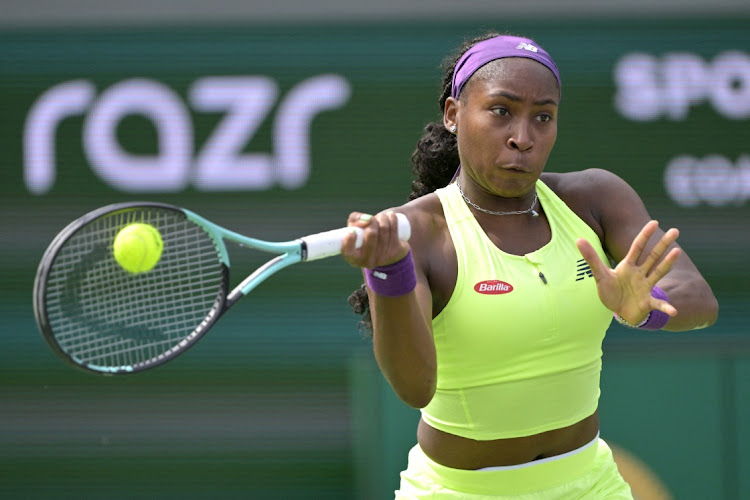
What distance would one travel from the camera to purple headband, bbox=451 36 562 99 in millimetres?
2680

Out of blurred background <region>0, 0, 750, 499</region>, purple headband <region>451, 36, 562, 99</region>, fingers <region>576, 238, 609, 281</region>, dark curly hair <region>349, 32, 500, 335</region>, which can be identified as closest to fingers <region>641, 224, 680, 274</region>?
fingers <region>576, 238, 609, 281</region>

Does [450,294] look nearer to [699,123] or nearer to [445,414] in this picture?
[445,414]

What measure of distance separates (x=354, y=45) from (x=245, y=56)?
50 cm

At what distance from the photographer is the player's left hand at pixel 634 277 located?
246 centimetres

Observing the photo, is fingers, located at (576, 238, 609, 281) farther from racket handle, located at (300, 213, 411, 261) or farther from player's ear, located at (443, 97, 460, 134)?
player's ear, located at (443, 97, 460, 134)

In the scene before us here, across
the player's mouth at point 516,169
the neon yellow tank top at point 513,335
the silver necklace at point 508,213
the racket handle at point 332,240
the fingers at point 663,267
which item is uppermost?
the player's mouth at point 516,169

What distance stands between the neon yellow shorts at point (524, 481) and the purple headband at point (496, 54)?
98 cm

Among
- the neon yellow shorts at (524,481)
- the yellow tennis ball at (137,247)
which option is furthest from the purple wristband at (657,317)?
the yellow tennis ball at (137,247)

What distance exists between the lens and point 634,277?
8.16 ft

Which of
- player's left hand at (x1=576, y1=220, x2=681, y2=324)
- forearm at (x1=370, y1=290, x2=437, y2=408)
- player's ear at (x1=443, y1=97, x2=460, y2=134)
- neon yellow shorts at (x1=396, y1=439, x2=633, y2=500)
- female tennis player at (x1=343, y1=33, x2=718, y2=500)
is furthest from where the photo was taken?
player's ear at (x1=443, y1=97, x2=460, y2=134)

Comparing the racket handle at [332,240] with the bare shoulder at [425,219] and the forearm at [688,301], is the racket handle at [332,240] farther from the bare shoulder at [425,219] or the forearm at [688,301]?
the forearm at [688,301]

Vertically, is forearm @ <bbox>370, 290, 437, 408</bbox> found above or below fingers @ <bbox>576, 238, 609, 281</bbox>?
below

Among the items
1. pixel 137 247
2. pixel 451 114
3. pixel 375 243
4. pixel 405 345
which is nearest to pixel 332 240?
pixel 375 243

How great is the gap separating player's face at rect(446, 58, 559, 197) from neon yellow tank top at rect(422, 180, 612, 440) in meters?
0.16
